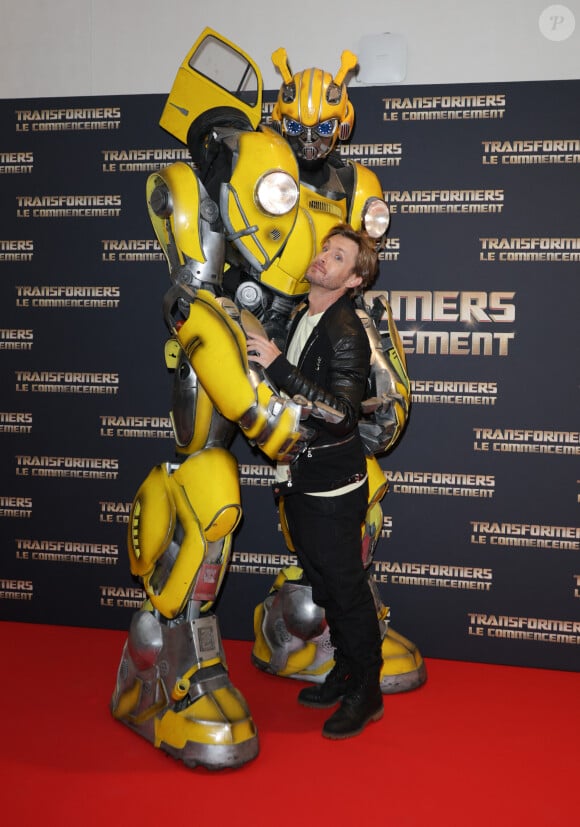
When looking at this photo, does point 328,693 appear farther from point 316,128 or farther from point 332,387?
point 316,128

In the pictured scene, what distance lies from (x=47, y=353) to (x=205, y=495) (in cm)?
148

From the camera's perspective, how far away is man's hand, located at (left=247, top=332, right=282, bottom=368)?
235cm

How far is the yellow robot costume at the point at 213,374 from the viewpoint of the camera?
94.1 inches

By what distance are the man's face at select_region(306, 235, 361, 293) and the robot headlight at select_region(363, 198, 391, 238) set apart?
279 millimetres

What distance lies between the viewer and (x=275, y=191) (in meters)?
2.45

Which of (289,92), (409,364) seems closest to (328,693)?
(409,364)

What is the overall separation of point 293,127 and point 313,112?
83mm

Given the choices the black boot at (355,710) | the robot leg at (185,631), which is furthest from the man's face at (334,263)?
the black boot at (355,710)

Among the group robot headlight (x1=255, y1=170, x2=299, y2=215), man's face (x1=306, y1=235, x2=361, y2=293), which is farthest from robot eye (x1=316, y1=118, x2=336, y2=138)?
man's face (x1=306, y1=235, x2=361, y2=293)

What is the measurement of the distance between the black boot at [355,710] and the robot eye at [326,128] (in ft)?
5.91

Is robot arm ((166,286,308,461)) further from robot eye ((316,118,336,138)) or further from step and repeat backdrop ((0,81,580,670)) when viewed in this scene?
step and repeat backdrop ((0,81,580,670))

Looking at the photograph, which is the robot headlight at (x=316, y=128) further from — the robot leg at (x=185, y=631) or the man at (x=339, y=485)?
the robot leg at (x=185, y=631)

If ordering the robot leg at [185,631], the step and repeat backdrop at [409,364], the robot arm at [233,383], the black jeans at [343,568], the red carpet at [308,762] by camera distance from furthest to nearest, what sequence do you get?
the step and repeat backdrop at [409,364], the black jeans at [343,568], the robot leg at [185,631], the robot arm at [233,383], the red carpet at [308,762]

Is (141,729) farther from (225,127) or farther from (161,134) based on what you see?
(161,134)
